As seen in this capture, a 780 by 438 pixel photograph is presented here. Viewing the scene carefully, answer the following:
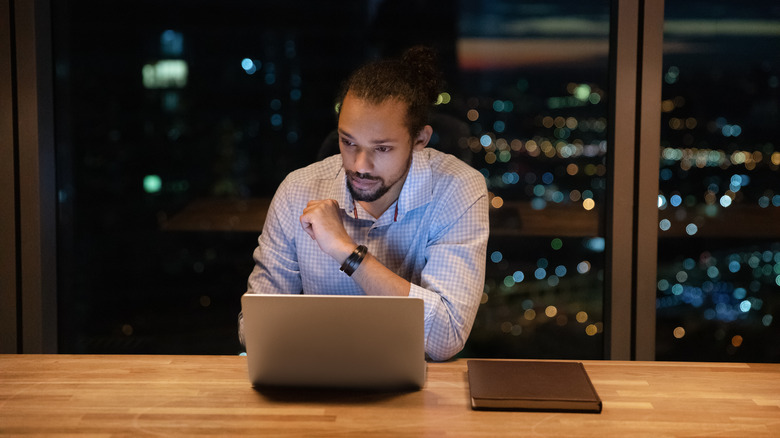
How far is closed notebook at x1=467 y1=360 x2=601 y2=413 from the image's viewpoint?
129 cm

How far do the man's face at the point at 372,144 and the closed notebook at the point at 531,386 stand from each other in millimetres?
626

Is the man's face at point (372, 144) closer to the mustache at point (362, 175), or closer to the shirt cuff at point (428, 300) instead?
the mustache at point (362, 175)

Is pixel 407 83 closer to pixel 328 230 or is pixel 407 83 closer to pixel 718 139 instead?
pixel 328 230

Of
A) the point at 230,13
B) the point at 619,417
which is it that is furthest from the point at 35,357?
the point at 230,13

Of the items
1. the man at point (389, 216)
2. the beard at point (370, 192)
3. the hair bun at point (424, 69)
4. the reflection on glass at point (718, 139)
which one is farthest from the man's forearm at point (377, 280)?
the reflection on glass at point (718, 139)

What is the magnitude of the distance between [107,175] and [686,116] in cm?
257

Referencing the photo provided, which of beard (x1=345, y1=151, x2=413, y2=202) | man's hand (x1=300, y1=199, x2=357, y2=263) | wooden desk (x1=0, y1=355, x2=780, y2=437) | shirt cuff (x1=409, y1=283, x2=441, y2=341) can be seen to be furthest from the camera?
beard (x1=345, y1=151, x2=413, y2=202)

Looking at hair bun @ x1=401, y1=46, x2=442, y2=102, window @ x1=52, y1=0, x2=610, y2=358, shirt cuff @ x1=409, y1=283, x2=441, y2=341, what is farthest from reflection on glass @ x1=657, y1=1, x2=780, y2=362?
shirt cuff @ x1=409, y1=283, x2=441, y2=341

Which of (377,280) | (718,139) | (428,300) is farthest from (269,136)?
(718,139)

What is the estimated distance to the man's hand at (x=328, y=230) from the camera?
5.96ft

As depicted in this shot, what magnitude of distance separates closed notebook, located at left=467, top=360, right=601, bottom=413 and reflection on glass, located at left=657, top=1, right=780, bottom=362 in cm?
146

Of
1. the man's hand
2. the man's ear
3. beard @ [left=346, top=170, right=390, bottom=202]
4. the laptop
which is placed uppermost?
the man's ear

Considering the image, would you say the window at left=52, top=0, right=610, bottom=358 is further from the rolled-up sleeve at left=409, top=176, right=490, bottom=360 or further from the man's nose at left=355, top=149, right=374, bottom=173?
the rolled-up sleeve at left=409, top=176, right=490, bottom=360

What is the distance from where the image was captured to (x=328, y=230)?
1.83m
